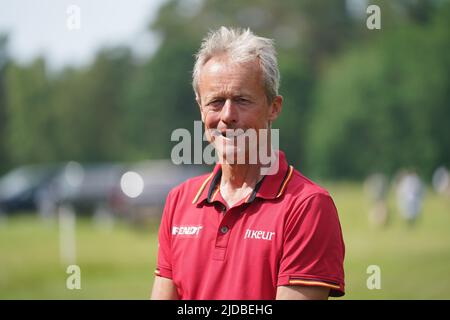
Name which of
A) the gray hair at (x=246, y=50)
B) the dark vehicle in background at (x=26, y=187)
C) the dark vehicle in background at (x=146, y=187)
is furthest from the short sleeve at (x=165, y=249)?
the dark vehicle in background at (x=26, y=187)

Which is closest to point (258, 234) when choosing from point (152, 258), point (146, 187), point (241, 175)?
→ point (241, 175)

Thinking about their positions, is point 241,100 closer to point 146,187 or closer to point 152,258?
point 152,258

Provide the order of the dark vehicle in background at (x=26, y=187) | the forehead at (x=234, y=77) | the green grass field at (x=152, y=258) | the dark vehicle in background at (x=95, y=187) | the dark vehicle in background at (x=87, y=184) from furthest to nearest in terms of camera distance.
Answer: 1. the dark vehicle in background at (x=87, y=184)
2. the dark vehicle in background at (x=26, y=187)
3. the dark vehicle in background at (x=95, y=187)
4. the green grass field at (x=152, y=258)
5. the forehead at (x=234, y=77)

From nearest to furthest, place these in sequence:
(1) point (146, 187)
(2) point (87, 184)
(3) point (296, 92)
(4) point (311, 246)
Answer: (4) point (311, 246)
(3) point (296, 92)
(1) point (146, 187)
(2) point (87, 184)

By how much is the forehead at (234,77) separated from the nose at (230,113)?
37mm

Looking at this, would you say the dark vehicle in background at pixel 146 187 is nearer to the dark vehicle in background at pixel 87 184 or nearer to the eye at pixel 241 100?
the dark vehicle in background at pixel 87 184

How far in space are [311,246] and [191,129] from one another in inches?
514

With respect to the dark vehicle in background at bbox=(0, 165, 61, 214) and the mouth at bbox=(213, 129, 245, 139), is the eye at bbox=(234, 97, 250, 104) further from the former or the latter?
the dark vehicle in background at bbox=(0, 165, 61, 214)

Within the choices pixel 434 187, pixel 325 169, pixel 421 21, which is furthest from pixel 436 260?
pixel 421 21

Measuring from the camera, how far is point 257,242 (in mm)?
2133

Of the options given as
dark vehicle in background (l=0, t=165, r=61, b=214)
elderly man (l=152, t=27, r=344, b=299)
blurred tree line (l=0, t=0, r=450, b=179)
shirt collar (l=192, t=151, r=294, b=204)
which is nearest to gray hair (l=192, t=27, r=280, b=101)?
elderly man (l=152, t=27, r=344, b=299)

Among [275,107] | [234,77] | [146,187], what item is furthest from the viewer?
[146,187]

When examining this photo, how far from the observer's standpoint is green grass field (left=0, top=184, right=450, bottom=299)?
9.12 meters

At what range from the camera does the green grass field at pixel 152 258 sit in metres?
9.12
